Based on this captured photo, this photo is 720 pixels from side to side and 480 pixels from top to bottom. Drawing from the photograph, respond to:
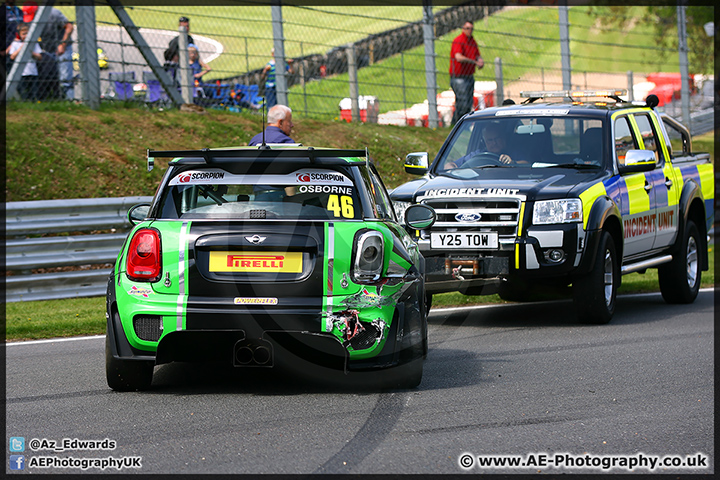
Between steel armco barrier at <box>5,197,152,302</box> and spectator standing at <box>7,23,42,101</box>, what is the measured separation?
4011 mm

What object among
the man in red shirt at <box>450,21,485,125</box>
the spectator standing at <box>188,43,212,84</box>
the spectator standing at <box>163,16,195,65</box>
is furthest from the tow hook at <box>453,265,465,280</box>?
the man in red shirt at <box>450,21,485,125</box>

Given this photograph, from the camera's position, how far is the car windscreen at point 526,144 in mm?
10242

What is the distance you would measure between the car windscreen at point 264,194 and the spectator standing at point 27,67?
9.25 m

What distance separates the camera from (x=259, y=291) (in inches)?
230

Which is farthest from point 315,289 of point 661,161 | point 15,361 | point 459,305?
point 661,161

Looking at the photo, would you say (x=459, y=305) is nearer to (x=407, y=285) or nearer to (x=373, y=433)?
(x=407, y=285)

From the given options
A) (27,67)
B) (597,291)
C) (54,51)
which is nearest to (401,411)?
(597,291)

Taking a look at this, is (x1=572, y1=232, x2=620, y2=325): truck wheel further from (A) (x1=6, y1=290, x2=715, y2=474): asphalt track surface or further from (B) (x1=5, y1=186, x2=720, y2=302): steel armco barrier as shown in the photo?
(B) (x1=5, y1=186, x2=720, y2=302): steel armco barrier

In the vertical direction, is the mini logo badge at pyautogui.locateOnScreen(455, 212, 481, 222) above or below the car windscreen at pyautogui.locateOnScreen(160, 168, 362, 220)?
below

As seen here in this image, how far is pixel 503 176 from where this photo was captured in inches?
387

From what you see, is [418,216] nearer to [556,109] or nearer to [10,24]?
[556,109]

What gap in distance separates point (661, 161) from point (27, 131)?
862 cm

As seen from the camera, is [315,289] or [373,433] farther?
[315,289]

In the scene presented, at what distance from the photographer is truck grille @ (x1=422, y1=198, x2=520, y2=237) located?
30.3 feet
